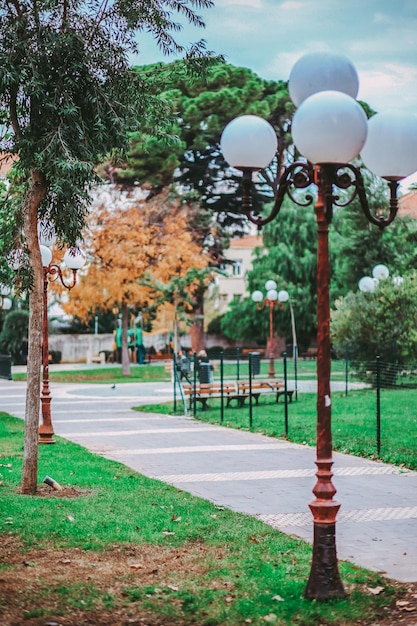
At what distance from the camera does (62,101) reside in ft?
30.8

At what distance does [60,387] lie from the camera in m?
30.9

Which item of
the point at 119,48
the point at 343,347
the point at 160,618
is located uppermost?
the point at 119,48

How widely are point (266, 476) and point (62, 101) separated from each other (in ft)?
16.7

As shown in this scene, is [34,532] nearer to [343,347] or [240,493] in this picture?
[240,493]

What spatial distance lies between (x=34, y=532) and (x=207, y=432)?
28.8ft

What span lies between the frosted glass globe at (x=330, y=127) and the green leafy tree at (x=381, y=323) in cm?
2084

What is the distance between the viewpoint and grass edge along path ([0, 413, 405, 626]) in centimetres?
547

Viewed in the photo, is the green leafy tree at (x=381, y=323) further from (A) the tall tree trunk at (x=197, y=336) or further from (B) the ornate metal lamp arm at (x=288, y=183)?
(A) the tall tree trunk at (x=197, y=336)

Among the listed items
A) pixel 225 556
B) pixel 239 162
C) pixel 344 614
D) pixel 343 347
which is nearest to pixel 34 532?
pixel 225 556

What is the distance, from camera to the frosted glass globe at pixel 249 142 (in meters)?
6.12

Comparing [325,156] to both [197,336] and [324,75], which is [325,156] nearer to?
[324,75]

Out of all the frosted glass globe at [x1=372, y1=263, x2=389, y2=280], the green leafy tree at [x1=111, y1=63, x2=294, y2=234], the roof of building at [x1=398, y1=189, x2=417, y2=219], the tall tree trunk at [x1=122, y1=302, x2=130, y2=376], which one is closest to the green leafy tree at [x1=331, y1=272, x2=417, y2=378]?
the frosted glass globe at [x1=372, y1=263, x2=389, y2=280]

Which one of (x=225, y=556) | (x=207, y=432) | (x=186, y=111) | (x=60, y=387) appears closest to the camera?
(x=225, y=556)

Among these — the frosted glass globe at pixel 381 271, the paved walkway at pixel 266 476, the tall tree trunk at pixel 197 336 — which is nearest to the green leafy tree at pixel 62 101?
the paved walkway at pixel 266 476
